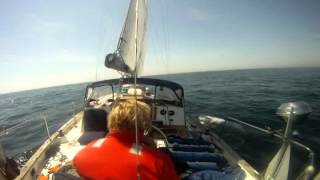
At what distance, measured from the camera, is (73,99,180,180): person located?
2057 mm

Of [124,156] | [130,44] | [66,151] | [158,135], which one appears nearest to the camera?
[124,156]

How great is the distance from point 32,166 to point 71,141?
199cm

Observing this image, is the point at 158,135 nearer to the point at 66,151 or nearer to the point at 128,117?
the point at 66,151

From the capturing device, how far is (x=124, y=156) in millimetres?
2078

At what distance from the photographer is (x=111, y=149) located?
6.99 feet

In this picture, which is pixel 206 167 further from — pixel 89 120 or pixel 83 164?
pixel 89 120

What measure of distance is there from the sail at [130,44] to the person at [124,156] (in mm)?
4217

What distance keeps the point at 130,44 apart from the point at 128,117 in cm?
683

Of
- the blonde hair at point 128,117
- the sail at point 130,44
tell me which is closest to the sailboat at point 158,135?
the sail at point 130,44

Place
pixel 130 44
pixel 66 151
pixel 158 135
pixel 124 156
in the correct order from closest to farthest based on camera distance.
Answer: pixel 124 156 → pixel 66 151 → pixel 158 135 → pixel 130 44

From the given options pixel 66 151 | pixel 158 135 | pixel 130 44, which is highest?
pixel 130 44

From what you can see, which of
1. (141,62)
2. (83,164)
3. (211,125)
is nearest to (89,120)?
(83,164)

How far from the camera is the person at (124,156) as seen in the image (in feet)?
6.75

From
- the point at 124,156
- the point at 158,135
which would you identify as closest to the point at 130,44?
the point at 158,135
